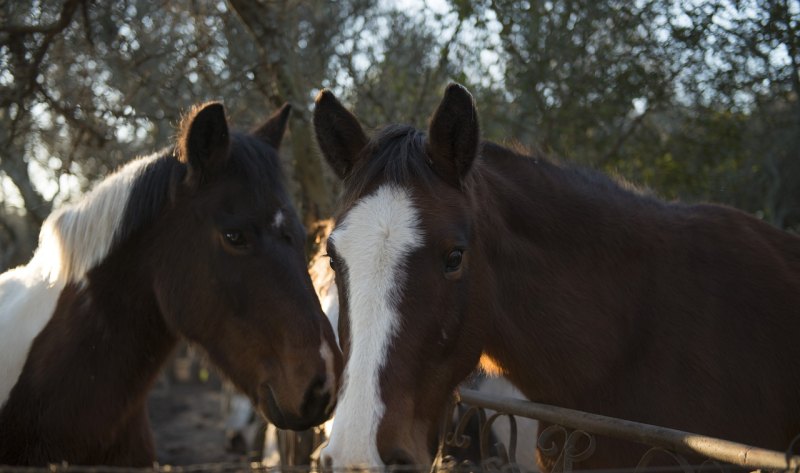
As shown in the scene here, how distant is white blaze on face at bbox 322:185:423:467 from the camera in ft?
6.89

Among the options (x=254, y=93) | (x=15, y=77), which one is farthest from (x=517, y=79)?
(x=15, y=77)

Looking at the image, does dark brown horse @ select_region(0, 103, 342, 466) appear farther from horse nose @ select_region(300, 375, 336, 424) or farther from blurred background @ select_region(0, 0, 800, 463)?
blurred background @ select_region(0, 0, 800, 463)

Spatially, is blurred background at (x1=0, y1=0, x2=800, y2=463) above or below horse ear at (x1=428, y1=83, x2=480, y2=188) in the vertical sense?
above

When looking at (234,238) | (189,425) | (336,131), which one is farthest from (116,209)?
(189,425)

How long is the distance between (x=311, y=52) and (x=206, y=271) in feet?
14.1

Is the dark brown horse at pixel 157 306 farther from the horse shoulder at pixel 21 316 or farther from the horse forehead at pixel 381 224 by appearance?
the horse forehead at pixel 381 224

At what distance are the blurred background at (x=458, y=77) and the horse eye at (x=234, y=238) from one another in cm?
164

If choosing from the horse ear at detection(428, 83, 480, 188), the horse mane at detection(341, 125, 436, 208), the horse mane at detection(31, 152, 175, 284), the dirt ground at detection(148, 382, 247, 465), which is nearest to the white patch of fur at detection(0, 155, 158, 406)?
the horse mane at detection(31, 152, 175, 284)

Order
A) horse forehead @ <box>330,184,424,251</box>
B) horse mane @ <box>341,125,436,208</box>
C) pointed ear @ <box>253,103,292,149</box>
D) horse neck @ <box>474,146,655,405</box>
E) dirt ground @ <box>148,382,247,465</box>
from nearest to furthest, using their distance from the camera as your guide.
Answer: horse forehead @ <box>330,184,424,251</box> → horse mane @ <box>341,125,436,208</box> → horse neck @ <box>474,146,655,405</box> → pointed ear @ <box>253,103,292,149</box> → dirt ground @ <box>148,382,247,465</box>

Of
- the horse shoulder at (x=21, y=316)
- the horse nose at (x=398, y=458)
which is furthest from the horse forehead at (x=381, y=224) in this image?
the horse shoulder at (x=21, y=316)

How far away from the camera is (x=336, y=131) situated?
9.64 feet

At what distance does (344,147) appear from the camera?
2.96 metres

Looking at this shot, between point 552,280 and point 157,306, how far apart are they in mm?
1950

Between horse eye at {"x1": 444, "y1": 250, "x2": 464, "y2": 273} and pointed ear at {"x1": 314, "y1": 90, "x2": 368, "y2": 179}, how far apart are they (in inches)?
26.6
